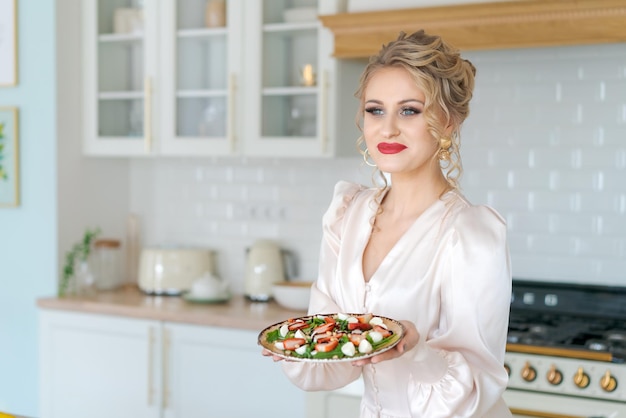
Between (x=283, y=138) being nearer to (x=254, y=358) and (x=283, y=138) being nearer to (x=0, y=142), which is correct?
(x=254, y=358)

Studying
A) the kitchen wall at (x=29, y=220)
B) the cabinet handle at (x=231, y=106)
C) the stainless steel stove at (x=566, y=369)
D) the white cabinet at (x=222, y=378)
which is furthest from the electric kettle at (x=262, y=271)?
the stainless steel stove at (x=566, y=369)

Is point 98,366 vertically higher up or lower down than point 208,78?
lower down

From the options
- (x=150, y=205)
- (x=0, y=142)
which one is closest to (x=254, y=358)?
(x=150, y=205)

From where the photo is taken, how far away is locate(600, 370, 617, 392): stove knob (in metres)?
2.77

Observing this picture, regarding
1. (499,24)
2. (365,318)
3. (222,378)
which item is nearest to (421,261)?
(365,318)

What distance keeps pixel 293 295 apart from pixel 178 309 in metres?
0.51

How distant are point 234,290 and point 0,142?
1.35 m

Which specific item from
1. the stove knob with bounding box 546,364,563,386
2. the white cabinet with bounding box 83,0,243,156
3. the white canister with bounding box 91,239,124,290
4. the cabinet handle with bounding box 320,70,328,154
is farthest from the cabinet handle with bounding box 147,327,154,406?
the stove knob with bounding box 546,364,563,386

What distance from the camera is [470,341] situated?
5.74 ft

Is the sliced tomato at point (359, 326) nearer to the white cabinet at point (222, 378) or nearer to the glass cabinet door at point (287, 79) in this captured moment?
the white cabinet at point (222, 378)

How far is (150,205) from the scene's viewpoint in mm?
4422

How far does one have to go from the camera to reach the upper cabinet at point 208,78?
11.9 feet

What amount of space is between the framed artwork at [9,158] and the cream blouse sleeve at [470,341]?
287 centimetres

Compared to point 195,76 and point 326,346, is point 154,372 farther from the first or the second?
point 326,346
